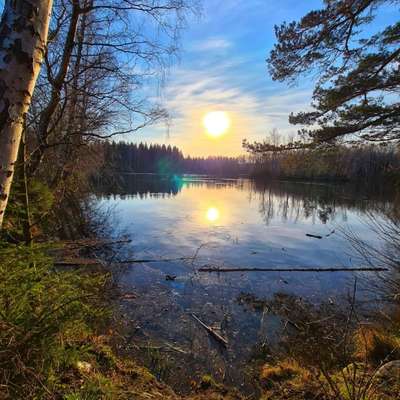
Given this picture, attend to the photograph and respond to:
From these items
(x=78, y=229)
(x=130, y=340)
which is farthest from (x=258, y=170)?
(x=130, y=340)

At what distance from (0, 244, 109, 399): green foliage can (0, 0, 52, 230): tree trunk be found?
2.65 ft

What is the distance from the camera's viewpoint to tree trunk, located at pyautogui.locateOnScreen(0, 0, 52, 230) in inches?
46.9

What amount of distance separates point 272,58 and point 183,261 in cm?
637

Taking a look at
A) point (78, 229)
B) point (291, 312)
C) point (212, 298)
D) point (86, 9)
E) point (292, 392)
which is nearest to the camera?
point (292, 392)

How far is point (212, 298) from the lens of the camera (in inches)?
242

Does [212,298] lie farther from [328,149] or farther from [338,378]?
[328,149]

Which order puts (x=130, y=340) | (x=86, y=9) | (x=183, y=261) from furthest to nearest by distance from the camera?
(x=183, y=261)
(x=130, y=340)
(x=86, y=9)

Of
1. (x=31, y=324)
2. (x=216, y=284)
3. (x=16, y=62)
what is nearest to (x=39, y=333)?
(x=31, y=324)

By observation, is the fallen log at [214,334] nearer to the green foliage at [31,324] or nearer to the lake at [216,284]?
the lake at [216,284]

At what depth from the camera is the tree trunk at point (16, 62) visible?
3.91 feet

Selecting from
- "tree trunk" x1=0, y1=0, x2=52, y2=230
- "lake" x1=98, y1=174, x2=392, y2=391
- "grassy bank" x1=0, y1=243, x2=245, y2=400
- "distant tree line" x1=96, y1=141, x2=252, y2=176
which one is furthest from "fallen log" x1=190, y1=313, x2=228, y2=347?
"distant tree line" x1=96, y1=141, x2=252, y2=176

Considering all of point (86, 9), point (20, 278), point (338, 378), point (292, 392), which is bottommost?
point (292, 392)

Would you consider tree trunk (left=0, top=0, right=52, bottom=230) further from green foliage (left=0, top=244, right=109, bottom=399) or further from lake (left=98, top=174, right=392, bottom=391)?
lake (left=98, top=174, right=392, bottom=391)

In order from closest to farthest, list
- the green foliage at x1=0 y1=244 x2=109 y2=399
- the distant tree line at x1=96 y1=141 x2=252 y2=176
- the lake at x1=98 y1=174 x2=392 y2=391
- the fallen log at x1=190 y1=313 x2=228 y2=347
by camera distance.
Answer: the green foliage at x1=0 y1=244 x2=109 y2=399
the lake at x1=98 y1=174 x2=392 y2=391
the fallen log at x1=190 y1=313 x2=228 y2=347
the distant tree line at x1=96 y1=141 x2=252 y2=176
